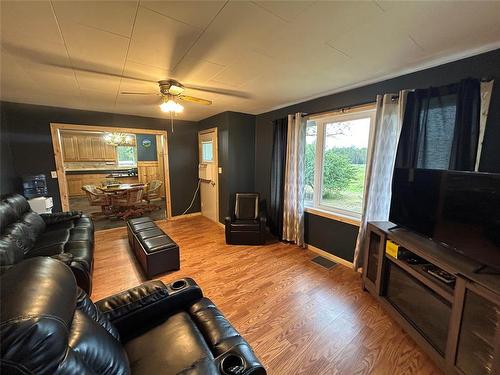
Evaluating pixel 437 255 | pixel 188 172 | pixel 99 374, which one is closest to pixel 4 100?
pixel 188 172

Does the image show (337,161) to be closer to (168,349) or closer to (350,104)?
(350,104)

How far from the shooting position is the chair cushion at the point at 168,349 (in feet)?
3.22

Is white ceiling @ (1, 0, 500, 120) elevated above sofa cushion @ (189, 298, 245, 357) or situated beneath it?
elevated above

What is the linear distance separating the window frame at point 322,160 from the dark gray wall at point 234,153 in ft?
4.43

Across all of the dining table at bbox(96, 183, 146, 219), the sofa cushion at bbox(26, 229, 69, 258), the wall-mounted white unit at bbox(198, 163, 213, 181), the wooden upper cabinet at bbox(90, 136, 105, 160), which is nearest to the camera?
the sofa cushion at bbox(26, 229, 69, 258)

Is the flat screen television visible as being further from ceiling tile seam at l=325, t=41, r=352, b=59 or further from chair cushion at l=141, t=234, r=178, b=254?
chair cushion at l=141, t=234, r=178, b=254

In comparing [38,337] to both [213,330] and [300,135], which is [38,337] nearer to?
[213,330]

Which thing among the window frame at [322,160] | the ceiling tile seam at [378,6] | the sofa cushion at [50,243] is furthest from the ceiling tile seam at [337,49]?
the sofa cushion at [50,243]

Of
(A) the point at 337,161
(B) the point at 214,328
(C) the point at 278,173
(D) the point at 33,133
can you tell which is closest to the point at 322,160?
(A) the point at 337,161

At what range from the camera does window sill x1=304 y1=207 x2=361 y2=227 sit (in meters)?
2.69

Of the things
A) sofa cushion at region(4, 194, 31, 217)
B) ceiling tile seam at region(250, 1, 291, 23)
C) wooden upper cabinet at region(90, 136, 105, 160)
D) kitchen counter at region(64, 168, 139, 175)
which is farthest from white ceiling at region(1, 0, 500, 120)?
wooden upper cabinet at region(90, 136, 105, 160)

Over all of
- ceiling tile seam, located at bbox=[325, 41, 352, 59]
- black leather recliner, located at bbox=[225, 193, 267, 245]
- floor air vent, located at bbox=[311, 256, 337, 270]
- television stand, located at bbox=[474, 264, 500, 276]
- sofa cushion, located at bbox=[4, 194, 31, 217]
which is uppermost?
ceiling tile seam, located at bbox=[325, 41, 352, 59]

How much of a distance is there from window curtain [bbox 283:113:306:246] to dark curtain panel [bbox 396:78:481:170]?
4.44ft

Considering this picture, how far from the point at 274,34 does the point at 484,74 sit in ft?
5.65
